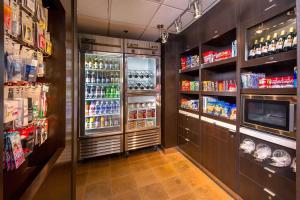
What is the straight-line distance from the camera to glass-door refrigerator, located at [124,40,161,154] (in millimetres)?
2707

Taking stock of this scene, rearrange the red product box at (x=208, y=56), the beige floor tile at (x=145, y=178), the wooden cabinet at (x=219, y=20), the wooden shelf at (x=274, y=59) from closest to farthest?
the wooden shelf at (x=274, y=59)
the wooden cabinet at (x=219, y=20)
the beige floor tile at (x=145, y=178)
the red product box at (x=208, y=56)

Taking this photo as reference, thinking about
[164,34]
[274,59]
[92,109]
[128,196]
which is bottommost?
[128,196]

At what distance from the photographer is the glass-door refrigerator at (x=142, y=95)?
8.88ft

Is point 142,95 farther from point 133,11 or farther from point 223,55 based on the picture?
point 223,55

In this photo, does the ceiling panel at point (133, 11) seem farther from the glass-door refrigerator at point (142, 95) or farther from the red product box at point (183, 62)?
the red product box at point (183, 62)

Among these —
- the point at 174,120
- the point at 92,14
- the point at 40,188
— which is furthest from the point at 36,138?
the point at 174,120

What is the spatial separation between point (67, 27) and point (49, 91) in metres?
0.46

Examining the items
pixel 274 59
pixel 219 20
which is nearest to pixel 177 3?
pixel 219 20

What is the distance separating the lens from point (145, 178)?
2.10m

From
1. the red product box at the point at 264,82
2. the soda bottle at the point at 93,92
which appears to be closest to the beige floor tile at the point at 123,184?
the soda bottle at the point at 93,92

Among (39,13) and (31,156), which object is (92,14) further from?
(31,156)

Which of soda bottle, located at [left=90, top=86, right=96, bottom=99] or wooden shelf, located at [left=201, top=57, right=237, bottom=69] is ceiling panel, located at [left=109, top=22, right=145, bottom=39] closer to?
soda bottle, located at [left=90, top=86, right=96, bottom=99]

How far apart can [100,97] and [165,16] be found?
5.63ft

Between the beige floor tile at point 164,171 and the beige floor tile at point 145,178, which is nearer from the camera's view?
the beige floor tile at point 145,178
